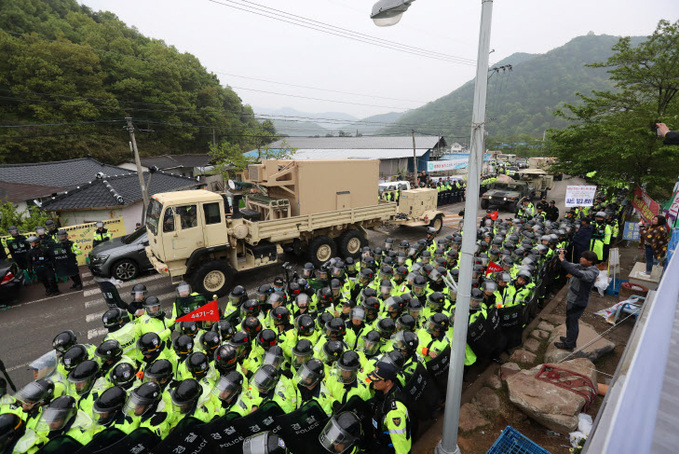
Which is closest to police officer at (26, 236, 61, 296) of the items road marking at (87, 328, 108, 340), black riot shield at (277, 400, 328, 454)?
road marking at (87, 328, 108, 340)

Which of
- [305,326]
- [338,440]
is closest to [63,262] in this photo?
[305,326]

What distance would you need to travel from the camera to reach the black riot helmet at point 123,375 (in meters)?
3.49

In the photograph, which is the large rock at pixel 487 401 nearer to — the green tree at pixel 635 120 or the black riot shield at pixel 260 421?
the black riot shield at pixel 260 421

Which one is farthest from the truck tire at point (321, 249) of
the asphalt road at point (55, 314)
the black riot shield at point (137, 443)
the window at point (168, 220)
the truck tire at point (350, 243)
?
the black riot shield at point (137, 443)

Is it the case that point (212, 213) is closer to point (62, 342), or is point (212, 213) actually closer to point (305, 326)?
point (62, 342)

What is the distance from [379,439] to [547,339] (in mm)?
4354

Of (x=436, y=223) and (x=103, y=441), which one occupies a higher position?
(x=103, y=441)

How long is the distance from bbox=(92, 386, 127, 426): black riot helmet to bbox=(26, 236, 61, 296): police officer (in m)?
6.98

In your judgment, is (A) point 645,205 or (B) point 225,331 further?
A: (A) point 645,205

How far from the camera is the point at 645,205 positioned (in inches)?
369

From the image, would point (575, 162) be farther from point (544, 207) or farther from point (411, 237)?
point (411, 237)

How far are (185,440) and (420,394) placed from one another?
7.98ft

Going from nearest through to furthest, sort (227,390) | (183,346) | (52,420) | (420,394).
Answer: (52,420)
(227,390)
(420,394)
(183,346)

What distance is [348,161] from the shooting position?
10.3 meters
